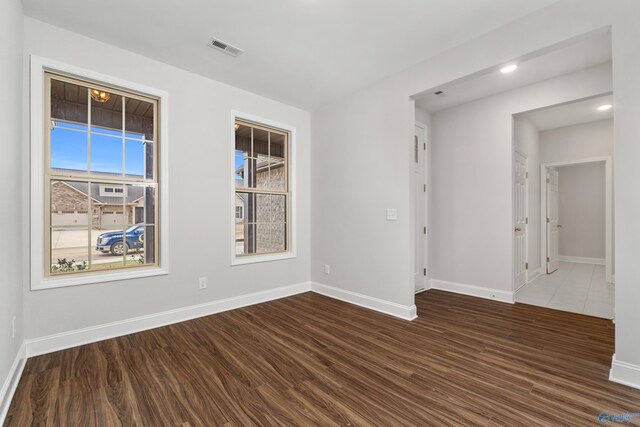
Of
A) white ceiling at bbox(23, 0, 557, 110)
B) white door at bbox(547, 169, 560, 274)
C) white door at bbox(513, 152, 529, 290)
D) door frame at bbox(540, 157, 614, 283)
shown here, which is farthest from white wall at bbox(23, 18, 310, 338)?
white door at bbox(547, 169, 560, 274)

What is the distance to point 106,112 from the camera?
2797mm

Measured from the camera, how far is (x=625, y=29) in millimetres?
1920

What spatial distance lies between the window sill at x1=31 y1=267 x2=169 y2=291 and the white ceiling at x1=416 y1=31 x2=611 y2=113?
11.1 feet

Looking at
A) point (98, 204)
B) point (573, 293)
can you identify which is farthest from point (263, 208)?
point (573, 293)

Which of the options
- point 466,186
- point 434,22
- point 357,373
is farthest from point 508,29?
point 357,373

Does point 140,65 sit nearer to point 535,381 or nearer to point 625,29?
point 625,29

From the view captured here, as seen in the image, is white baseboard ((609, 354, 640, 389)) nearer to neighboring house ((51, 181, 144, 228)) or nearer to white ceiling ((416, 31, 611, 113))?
white ceiling ((416, 31, 611, 113))

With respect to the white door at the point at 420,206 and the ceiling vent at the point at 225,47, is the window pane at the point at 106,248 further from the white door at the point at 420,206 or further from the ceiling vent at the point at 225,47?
the white door at the point at 420,206

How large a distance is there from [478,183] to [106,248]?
4.54 m

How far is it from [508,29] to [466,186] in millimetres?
2196

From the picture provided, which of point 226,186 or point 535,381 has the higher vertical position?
point 226,186

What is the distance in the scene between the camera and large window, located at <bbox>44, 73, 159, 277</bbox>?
252 centimetres

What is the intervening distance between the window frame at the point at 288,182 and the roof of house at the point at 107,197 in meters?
0.97

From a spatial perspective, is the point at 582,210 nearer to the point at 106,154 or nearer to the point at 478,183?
the point at 478,183
